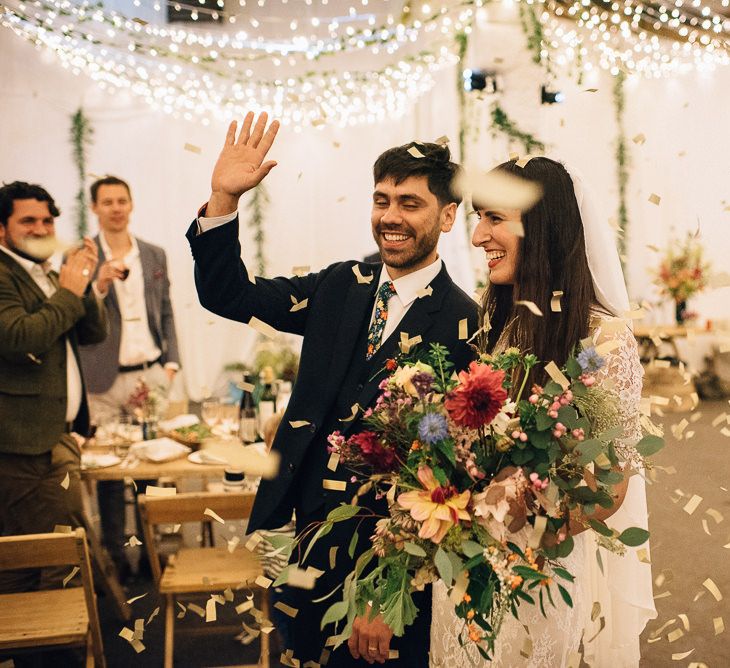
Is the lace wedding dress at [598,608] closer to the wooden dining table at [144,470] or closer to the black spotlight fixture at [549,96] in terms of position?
the wooden dining table at [144,470]

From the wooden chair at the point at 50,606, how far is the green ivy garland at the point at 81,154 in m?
5.98

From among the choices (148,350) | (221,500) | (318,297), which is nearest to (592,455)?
(318,297)

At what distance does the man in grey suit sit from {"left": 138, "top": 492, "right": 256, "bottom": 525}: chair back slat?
1.53 meters

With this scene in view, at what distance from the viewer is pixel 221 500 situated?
2883mm

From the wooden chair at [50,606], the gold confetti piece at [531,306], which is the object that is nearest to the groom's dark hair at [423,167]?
the gold confetti piece at [531,306]

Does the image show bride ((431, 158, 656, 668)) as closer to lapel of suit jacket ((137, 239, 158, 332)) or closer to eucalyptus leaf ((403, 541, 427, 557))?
eucalyptus leaf ((403, 541, 427, 557))

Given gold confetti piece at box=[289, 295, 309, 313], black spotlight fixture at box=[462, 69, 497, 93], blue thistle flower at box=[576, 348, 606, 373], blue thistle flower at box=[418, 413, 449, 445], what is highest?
black spotlight fixture at box=[462, 69, 497, 93]

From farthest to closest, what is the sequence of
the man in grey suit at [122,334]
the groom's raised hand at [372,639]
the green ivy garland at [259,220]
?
1. the green ivy garland at [259,220]
2. the man in grey suit at [122,334]
3. the groom's raised hand at [372,639]

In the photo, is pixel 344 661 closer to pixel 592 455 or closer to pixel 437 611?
pixel 437 611

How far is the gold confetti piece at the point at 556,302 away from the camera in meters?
1.80

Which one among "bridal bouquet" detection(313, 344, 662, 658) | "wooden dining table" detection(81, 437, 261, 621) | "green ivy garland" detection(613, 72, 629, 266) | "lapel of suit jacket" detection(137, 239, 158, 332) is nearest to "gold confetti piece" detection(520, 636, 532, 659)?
"bridal bouquet" detection(313, 344, 662, 658)

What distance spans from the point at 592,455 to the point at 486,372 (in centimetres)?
25

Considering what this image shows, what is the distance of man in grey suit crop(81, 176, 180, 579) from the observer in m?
4.42

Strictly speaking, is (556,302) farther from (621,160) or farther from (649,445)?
(621,160)
